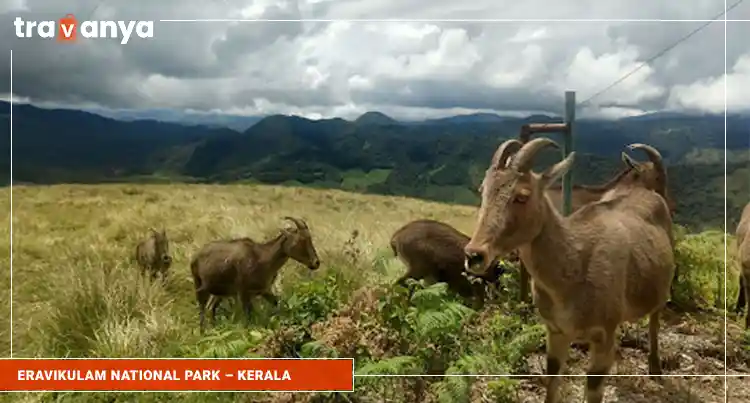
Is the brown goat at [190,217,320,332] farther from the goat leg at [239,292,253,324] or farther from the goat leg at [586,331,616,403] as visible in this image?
the goat leg at [586,331,616,403]

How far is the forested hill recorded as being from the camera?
4.18m

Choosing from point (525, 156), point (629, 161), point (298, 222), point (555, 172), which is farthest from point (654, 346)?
point (298, 222)

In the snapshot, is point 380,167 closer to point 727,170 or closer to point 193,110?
point 193,110

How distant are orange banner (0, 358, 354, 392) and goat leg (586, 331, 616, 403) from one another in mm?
1275

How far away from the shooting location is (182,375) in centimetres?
414

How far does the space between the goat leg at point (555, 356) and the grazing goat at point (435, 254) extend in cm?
90

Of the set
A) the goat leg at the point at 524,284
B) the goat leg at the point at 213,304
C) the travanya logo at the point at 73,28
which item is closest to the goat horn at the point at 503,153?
the goat leg at the point at 524,284

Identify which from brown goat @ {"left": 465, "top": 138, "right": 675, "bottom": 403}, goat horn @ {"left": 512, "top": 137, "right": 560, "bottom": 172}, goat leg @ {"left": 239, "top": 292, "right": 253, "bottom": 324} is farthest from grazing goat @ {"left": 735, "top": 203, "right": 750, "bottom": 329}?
goat leg @ {"left": 239, "top": 292, "right": 253, "bottom": 324}

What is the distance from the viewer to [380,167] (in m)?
4.40

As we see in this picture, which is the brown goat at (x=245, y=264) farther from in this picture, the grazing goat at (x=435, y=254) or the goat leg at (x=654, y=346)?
the goat leg at (x=654, y=346)

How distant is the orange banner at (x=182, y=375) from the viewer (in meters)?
4.13

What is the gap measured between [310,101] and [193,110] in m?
0.66

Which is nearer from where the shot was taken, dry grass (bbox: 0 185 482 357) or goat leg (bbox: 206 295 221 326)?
dry grass (bbox: 0 185 482 357)

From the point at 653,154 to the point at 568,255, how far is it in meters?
1.34
